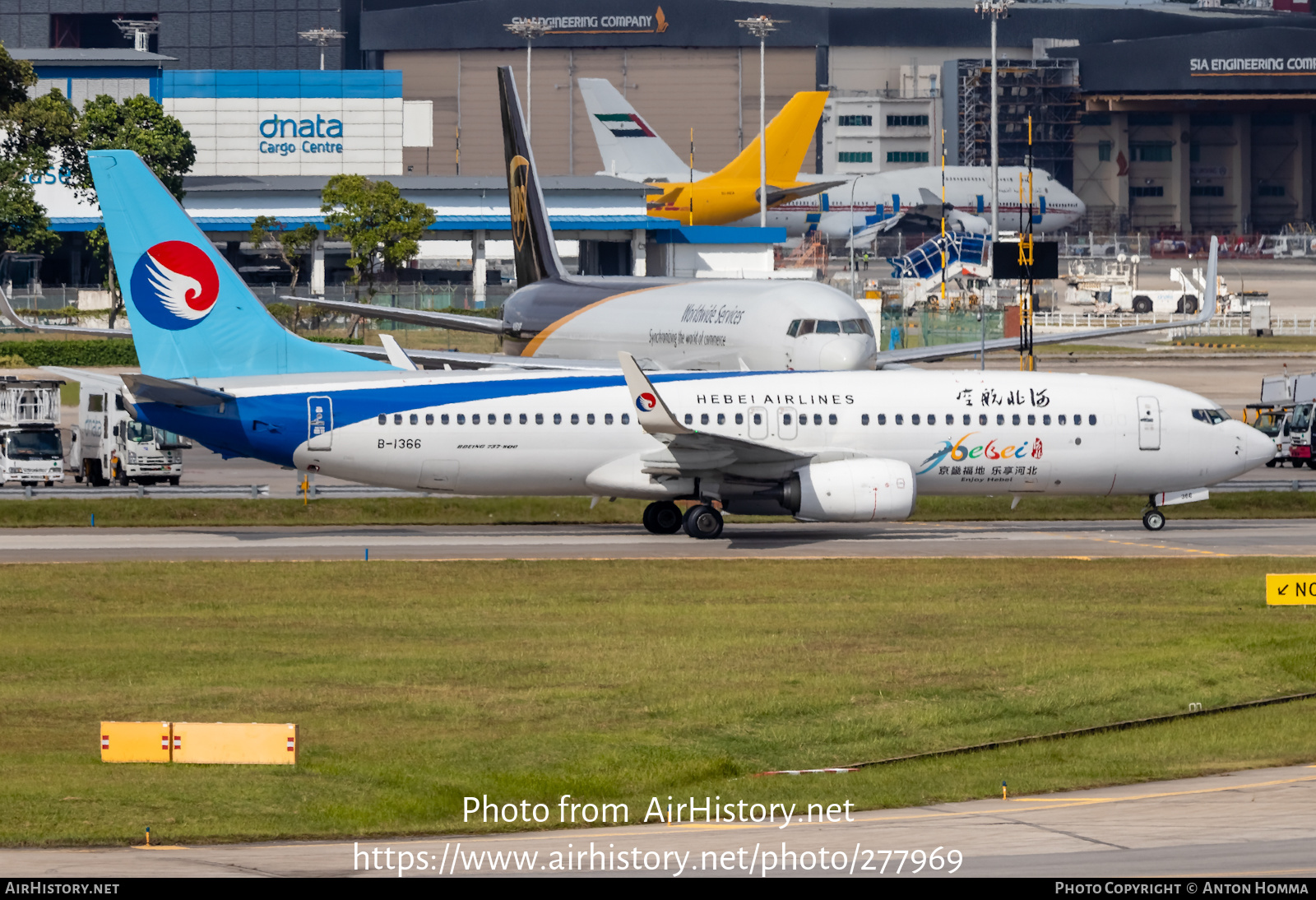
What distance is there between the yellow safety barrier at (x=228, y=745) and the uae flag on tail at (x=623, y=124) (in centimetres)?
13358

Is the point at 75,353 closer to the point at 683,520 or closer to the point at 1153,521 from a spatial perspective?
the point at 683,520

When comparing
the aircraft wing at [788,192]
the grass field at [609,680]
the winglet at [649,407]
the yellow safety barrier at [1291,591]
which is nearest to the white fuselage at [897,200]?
the aircraft wing at [788,192]

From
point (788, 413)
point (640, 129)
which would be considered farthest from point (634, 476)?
point (640, 129)

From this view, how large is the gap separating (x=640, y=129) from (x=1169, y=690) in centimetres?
13067

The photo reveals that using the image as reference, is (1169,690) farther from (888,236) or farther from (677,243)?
(888,236)

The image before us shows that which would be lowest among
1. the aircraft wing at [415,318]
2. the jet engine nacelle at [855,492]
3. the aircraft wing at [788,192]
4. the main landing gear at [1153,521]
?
the main landing gear at [1153,521]

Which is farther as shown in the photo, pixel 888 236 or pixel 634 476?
pixel 888 236

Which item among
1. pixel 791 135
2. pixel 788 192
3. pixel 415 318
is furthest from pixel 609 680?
pixel 788 192

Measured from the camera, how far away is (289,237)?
119375 millimetres

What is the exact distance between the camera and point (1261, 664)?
2706cm

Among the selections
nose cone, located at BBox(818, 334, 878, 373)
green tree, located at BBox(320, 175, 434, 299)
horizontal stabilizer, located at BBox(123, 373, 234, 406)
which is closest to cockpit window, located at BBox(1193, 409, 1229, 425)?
nose cone, located at BBox(818, 334, 878, 373)

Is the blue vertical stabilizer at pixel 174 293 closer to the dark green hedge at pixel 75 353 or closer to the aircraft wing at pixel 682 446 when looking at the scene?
the aircraft wing at pixel 682 446

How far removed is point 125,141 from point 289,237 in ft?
39.8

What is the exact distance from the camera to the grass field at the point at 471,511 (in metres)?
46.7
